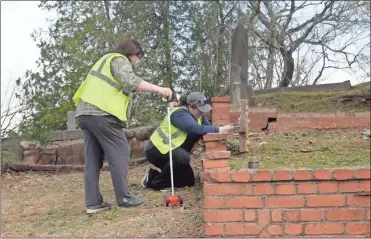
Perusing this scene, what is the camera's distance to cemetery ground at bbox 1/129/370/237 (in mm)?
3709

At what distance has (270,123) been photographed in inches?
188

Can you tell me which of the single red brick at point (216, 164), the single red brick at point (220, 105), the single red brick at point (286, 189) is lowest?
the single red brick at point (286, 189)

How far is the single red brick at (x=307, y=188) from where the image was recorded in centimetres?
342

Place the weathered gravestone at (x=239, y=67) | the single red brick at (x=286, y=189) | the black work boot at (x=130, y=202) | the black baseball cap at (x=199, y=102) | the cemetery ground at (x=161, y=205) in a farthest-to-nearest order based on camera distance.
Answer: the weathered gravestone at (x=239, y=67) → the black baseball cap at (x=199, y=102) → the black work boot at (x=130, y=202) → the cemetery ground at (x=161, y=205) → the single red brick at (x=286, y=189)

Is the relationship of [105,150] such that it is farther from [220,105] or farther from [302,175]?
[302,175]

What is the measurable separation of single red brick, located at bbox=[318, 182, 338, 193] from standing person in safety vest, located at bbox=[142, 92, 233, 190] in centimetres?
183

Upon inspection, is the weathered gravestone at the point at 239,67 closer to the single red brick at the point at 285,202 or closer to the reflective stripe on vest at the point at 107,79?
the reflective stripe on vest at the point at 107,79

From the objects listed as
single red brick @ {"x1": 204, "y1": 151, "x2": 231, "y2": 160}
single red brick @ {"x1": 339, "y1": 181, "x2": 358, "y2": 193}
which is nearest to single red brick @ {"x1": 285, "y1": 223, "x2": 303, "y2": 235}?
single red brick @ {"x1": 339, "y1": 181, "x2": 358, "y2": 193}

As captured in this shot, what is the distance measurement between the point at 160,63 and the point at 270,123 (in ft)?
31.8

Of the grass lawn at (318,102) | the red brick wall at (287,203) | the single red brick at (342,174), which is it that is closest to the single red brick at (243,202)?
the red brick wall at (287,203)

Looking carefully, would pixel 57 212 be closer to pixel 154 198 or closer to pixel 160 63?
pixel 154 198

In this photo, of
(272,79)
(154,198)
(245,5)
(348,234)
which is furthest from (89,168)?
(245,5)

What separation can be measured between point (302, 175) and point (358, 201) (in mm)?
344

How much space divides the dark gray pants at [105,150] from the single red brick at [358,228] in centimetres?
207
